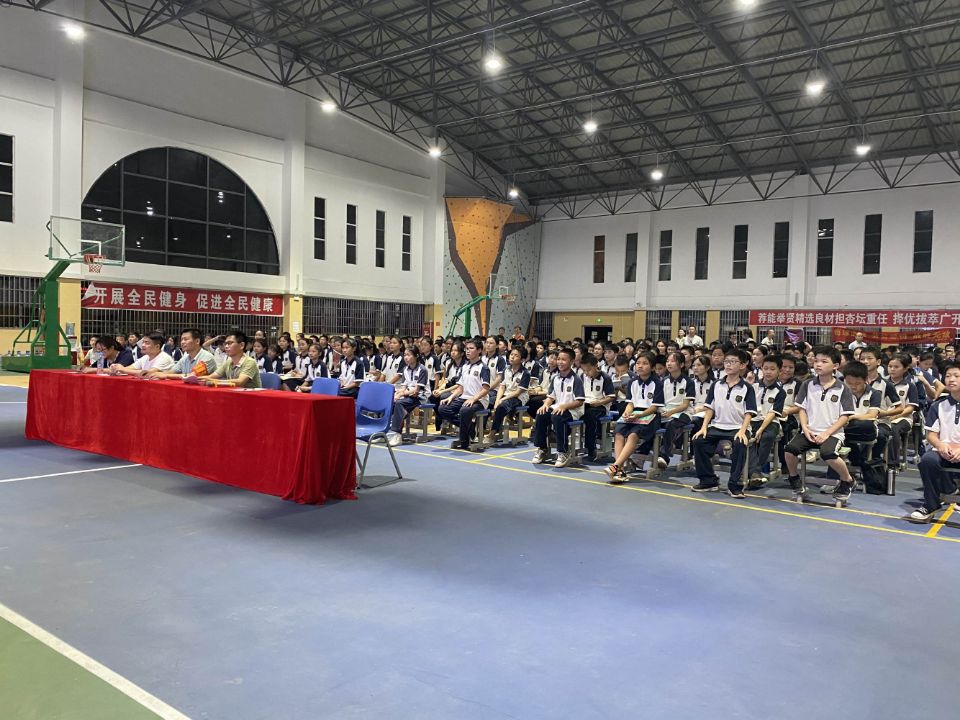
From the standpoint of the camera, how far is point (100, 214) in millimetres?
16438

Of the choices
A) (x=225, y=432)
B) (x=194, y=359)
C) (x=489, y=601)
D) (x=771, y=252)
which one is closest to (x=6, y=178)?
(x=194, y=359)

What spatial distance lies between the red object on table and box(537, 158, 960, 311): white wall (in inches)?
796

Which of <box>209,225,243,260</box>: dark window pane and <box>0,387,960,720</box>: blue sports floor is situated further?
<box>209,225,243,260</box>: dark window pane

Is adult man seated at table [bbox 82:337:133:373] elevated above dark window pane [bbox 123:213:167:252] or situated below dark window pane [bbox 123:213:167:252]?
below

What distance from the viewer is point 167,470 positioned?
6.52m

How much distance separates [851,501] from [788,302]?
695 inches

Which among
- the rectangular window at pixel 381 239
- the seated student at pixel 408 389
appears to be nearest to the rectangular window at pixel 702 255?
the rectangular window at pixel 381 239

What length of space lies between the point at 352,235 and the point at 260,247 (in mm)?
3166

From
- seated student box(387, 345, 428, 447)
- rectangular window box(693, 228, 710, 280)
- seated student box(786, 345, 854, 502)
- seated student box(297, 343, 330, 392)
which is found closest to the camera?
seated student box(786, 345, 854, 502)

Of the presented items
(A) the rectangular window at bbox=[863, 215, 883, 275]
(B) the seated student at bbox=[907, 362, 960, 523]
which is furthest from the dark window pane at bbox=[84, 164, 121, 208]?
(A) the rectangular window at bbox=[863, 215, 883, 275]

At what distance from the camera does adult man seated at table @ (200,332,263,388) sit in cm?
643

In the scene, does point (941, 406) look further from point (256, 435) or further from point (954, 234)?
point (954, 234)

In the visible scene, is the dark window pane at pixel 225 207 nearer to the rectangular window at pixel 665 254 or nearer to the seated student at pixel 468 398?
the seated student at pixel 468 398

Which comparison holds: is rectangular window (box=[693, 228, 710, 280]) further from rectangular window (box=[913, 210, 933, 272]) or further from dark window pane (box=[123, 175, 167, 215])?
dark window pane (box=[123, 175, 167, 215])
